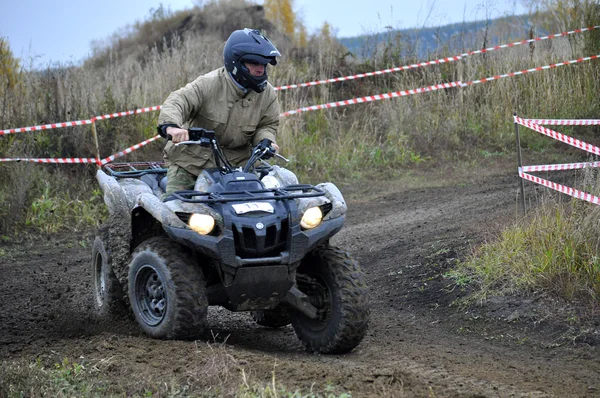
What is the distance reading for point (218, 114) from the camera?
6820 mm

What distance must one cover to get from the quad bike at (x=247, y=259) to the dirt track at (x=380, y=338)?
9.0 inches

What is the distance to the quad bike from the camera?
231 inches

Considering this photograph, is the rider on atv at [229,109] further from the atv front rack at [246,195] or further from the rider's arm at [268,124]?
the atv front rack at [246,195]

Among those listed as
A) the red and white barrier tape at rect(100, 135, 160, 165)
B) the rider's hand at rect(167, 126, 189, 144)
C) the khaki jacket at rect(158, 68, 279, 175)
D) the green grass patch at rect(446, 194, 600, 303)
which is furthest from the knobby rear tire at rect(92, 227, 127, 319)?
the red and white barrier tape at rect(100, 135, 160, 165)

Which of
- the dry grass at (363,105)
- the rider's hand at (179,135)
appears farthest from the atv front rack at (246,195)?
the dry grass at (363,105)

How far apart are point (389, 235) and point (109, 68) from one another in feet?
24.5

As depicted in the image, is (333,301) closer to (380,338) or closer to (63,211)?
(380,338)

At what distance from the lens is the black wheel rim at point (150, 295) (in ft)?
20.2

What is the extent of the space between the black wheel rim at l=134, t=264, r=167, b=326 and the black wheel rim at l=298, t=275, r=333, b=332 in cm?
102

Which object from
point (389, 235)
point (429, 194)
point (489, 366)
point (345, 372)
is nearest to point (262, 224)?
point (345, 372)

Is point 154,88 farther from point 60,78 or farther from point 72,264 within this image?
point 72,264

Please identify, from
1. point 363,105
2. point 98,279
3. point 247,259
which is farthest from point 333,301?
point 363,105

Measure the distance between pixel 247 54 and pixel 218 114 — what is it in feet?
1.81

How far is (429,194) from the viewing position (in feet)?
43.0
